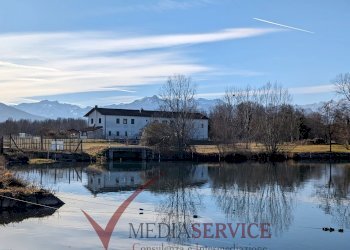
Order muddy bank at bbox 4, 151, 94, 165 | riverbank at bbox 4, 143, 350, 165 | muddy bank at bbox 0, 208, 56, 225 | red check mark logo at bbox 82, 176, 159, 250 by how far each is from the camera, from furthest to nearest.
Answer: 1. muddy bank at bbox 4, 151, 94, 165
2. riverbank at bbox 4, 143, 350, 165
3. muddy bank at bbox 0, 208, 56, 225
4. red check mark logo at bbox 82, 176, 159, 250

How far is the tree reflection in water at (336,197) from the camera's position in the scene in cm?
2369

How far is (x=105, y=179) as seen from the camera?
136 feet

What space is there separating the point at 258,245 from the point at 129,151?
51464 millimetres

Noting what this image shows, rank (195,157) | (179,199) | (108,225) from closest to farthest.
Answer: (108,225) → (179,199) → (195,157)

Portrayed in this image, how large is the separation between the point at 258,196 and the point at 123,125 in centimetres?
7083

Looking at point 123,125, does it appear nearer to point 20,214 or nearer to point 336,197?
point 336,197

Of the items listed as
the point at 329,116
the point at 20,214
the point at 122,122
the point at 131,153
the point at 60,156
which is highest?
the point at 329,116

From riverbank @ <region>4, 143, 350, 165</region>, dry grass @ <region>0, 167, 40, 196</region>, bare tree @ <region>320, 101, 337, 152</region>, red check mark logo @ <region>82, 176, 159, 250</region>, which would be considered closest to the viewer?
red check mark logo @ <region>82, 176, 159, 250</region>

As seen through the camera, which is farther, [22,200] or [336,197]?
[336,197]

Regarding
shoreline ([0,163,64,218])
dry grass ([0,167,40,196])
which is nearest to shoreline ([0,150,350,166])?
dry grass ([0,167,40,196])

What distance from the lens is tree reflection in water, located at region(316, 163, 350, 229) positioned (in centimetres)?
2369

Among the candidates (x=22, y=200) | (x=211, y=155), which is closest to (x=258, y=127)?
(x=211, y=155)

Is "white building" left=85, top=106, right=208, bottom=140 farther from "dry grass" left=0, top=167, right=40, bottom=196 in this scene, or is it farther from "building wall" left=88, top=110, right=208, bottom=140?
"dry grass" left=0, top=167, right=40, bottom=196

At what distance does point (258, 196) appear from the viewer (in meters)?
30.8
